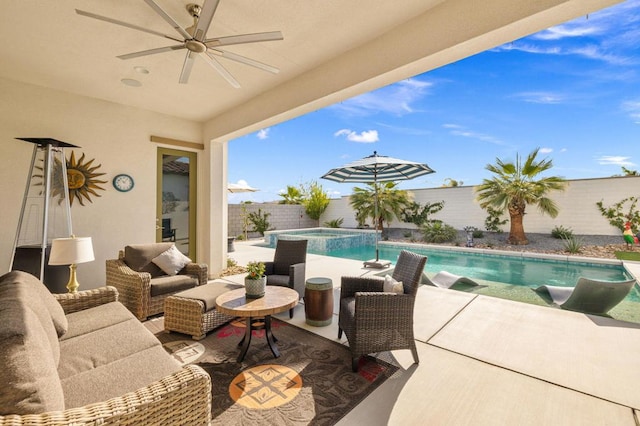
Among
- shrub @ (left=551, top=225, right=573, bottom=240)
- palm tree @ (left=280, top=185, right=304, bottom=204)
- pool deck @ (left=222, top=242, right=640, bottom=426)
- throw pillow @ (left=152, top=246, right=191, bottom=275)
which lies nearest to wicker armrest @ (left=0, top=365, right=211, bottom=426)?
pool deck @ (left=222, top=242, right=640, bottom=426)

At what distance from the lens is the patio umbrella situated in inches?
234

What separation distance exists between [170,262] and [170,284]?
44 cm

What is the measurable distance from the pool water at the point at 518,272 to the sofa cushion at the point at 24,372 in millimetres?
4938

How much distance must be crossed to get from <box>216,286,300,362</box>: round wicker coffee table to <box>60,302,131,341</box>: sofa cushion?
0.80 m

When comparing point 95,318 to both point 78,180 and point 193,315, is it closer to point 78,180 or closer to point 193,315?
point 193,315

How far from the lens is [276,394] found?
1.92 meters

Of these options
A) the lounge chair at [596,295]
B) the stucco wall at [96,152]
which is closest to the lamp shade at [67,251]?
the stucco wall at [96,152]

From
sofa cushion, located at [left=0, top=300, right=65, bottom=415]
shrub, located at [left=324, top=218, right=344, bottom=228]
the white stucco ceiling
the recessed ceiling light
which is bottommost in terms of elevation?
sofa cushion, located at [left=0, top=300, right=65, bottom=415]

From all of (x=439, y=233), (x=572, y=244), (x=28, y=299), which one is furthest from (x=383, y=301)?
(x=439, y=233)

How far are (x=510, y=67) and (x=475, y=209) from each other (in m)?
4.92

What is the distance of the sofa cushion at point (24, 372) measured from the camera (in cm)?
92

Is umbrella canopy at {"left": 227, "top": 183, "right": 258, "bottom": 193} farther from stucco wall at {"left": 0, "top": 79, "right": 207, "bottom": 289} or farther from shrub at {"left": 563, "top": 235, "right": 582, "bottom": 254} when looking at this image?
shrub at {"left": 563, "top": 235, "right": 582, "bottom": 254}

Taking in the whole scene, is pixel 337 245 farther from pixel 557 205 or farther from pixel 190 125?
pixel 557 205

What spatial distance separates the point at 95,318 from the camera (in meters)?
2.27
